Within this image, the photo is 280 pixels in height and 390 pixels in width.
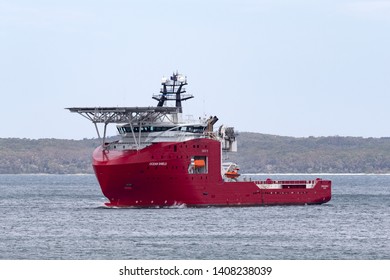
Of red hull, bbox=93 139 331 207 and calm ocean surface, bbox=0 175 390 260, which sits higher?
red hull, bbox=93 139 331 207

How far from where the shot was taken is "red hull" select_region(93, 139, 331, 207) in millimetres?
78000

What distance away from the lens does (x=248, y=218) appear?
75500 mm

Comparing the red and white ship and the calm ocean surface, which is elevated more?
the red and white ship

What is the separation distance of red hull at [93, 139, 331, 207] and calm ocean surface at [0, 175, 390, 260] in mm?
972

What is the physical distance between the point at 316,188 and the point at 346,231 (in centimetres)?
2007

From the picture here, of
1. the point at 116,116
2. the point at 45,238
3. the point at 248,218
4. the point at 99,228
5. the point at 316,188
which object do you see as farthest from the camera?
the point at 316,188

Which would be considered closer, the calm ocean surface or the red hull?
the calm ocean surface

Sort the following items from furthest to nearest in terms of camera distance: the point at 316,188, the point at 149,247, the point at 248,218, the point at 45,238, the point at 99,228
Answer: the point at 316,188 → the point at 248,218 → the point at 99,228 → the point at 45,238 → the point at 149,247

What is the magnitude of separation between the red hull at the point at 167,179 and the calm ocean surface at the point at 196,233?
97 centimetres

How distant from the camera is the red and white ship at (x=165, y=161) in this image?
78188 millimetres

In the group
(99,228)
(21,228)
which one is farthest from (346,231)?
(21,228)

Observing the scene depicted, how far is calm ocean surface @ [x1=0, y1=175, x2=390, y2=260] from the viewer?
2237 inches

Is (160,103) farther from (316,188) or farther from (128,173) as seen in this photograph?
(316,188)

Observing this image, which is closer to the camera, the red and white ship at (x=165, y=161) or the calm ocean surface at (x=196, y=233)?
the calm ocean surface at (x=196, y=233)
